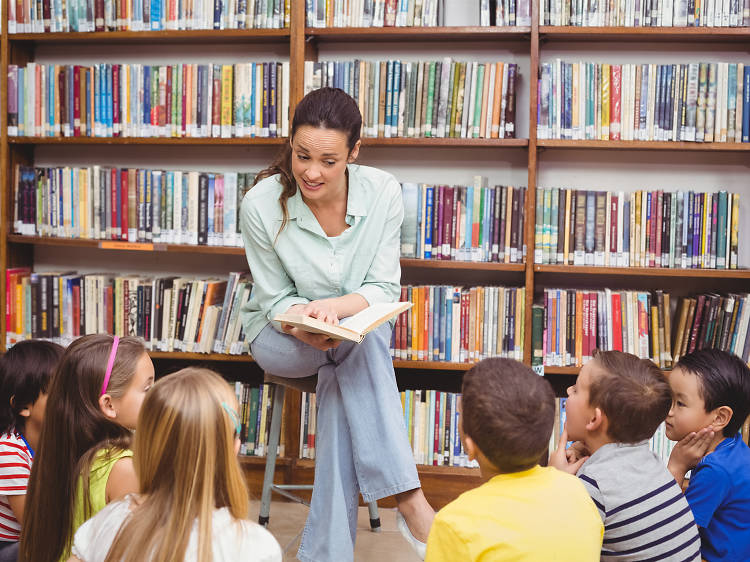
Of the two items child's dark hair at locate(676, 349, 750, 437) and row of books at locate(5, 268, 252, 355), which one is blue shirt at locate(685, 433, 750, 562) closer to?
child's dark hair at locate(676, 349, 750, 437)

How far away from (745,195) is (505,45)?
1.00 metres

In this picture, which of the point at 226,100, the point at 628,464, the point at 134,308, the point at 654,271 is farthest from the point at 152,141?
the point at 628,464

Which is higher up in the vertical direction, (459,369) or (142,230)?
(142,230)

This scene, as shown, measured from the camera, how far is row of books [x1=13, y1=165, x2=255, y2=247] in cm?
275

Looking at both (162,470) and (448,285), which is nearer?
(162,470)

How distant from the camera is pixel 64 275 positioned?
2910 millimetres

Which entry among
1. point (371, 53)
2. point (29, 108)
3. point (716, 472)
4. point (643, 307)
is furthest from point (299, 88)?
point (716, 472)

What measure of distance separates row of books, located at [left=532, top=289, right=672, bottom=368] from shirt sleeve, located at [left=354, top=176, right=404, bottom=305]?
0.63m

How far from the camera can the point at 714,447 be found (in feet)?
5.72

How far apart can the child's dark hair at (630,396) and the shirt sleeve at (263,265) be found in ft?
2.90

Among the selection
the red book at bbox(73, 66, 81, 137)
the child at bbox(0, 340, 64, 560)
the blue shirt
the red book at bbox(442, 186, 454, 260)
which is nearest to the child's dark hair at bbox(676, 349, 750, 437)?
the blue shirt

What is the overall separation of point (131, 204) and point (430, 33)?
4.00 ft

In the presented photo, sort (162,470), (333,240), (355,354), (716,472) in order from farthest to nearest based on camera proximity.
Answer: (333,240) → (355,354) → (716,472) → (162,470)

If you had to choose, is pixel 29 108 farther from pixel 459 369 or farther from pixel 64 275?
pixel 459 369
